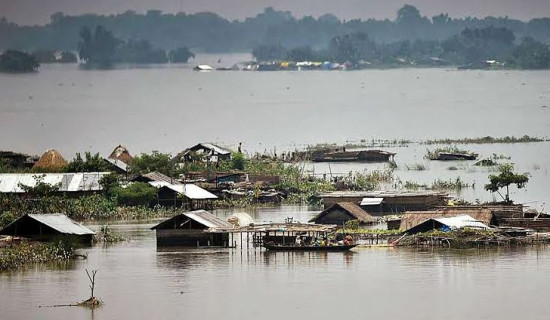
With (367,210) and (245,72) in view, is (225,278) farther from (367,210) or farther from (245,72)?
(245,72)

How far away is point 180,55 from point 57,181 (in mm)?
99408

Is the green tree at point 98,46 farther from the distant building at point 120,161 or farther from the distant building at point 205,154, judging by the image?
the distant building at point 205,154

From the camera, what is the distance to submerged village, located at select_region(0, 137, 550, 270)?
22516 mm

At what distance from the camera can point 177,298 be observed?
19.0 metres

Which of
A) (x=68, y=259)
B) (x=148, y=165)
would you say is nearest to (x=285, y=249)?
(x=68, y=259)

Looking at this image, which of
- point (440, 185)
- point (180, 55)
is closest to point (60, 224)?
point (440, 185)

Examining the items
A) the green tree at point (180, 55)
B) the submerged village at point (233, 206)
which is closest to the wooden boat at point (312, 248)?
the submerged village at point (233, 206)

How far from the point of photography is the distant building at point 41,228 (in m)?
22.5

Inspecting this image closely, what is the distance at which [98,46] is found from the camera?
11375 cm

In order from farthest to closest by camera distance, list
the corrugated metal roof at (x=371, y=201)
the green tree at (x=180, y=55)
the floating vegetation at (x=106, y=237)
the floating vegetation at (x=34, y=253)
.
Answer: the green tree at (x=180, y=55)
the corrugated metal roof at (x=371, y=201)
the floating vegetation at (x=106, y=237)
the floating vegetation at (x=34, y=253)

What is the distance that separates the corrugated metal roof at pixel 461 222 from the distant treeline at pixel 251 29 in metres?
109

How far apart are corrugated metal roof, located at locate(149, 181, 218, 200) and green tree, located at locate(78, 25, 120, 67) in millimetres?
83817

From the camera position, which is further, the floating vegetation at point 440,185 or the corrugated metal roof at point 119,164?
the corrugated metal roof at point 119,164

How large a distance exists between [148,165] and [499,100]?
1667 inches
